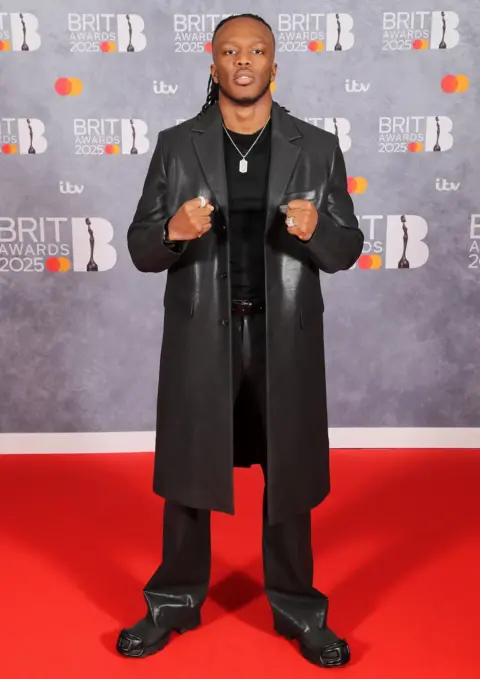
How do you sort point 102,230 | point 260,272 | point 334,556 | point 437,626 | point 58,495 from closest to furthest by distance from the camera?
point 260,272 → point 437,626 → point 334,556 → point 58,495 → point 102,230

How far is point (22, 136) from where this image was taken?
3.81 metres

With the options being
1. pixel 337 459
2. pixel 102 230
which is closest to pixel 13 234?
pixel 102 230

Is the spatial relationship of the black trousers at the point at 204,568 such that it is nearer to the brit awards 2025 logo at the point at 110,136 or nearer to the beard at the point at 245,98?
the beard at the point at 245,98

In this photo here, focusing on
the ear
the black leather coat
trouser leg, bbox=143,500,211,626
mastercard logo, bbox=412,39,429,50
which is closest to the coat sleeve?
the black leather coat

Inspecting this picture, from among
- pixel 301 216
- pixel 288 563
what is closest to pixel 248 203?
pixel 301 216

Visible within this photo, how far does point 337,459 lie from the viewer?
4.00 m

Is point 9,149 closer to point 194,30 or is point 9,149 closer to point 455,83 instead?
point 194,30

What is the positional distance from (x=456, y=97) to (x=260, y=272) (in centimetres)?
202

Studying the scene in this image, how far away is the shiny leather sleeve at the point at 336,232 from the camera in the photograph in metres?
2.14

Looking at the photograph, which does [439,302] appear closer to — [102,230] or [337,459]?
[337,459]

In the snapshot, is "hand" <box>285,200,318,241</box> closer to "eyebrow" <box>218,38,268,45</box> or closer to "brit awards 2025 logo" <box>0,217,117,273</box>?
"eyebrow" <box>218,38,268,45</box>

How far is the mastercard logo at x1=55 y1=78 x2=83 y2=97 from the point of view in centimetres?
378

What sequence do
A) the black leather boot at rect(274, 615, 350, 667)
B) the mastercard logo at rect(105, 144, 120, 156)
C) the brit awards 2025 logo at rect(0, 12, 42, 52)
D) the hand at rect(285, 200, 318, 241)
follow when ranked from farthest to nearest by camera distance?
the mastercard logo at rect(105, 144, 120, 156)
the brit awards 2025 logo at rect(0, 12, 42, 52)
the black leather boot at rect(274, 615, 350, 667)
the hand at rect(285, 200, 318, 241)

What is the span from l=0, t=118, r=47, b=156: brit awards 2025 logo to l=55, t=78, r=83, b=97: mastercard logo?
6.7 inches
